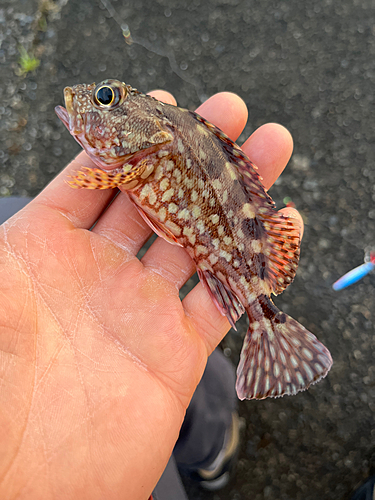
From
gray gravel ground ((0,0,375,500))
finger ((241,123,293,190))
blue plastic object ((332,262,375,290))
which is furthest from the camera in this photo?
blue plastic object ((332,262,375,290))

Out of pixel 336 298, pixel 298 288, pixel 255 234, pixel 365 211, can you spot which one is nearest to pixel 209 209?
pixel 255 234

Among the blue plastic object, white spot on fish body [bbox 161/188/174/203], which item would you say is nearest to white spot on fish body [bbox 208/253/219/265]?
white spot on fish body [bbox 161/188/174/203]

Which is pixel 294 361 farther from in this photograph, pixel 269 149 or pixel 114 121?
pixel 114 121

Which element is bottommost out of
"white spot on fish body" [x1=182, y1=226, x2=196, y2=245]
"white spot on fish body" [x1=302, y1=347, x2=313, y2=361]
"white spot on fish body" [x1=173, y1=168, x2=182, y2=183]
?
"white spot on fish body" [x1=302, y1=347, x2=313, y2=361]

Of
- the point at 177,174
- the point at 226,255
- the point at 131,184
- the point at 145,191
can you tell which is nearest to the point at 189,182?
the point at 177,174

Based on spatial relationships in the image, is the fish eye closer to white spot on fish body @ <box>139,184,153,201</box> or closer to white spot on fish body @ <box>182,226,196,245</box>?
white spot on fish body @ <box>139,184,153,201</box>

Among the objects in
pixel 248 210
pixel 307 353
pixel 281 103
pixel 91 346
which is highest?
pixel 281 103

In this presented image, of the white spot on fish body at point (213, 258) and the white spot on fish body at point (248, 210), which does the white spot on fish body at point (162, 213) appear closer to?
the white spot on fish body at point (213, 258)
